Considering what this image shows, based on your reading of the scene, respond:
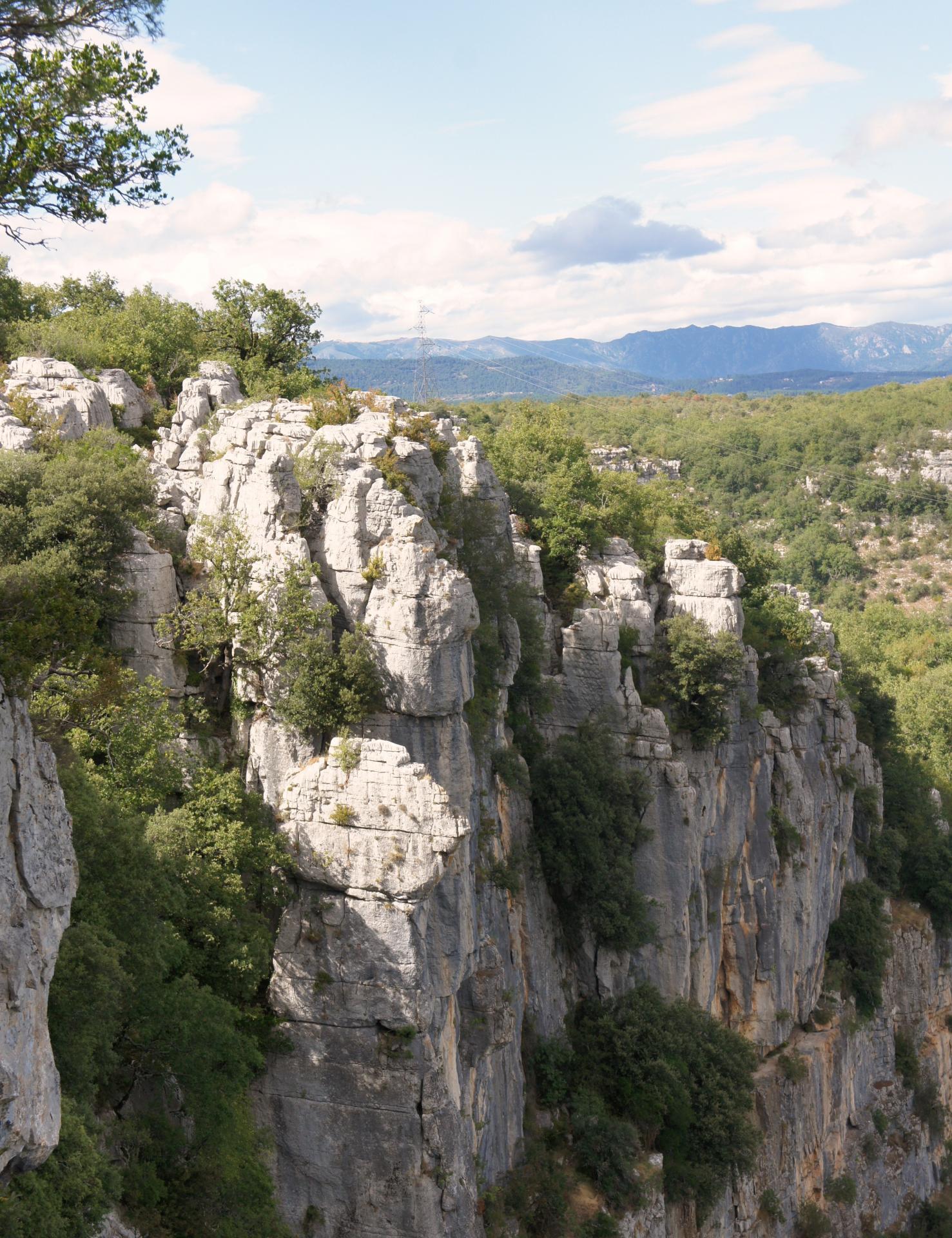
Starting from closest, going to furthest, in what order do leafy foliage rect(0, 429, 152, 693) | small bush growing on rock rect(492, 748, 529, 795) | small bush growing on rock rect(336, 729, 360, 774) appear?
leafy foliage rect(0, 429, 152, 693) → small bush growing on rock rect(336, 729, 360, 774) → small bush growing on rock rect(492, 748, 529, 795)

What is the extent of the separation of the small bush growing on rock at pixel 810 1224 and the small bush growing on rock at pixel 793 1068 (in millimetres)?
4817

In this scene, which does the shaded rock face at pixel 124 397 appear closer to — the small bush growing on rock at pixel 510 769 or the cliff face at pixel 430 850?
the cliff face at pixel 430 850

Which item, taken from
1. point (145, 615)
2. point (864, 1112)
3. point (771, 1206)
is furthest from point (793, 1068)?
point (145, 615)

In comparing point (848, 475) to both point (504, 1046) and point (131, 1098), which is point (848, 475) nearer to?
point (504, 1046)

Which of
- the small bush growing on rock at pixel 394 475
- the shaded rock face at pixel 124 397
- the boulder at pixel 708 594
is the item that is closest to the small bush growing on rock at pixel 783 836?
the boulder at pixel 708 594

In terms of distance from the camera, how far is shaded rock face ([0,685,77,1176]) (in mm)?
10969

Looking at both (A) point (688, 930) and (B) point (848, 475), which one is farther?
(B) point (848, 475)

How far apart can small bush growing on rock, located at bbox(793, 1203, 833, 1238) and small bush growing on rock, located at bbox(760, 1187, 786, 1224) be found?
2.74 metres

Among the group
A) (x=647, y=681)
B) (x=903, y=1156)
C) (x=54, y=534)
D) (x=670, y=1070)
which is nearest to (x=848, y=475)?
(x=903, y=1156)

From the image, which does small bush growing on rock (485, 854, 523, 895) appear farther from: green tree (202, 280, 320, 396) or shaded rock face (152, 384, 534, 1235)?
green tree (202, 280, 320, 396)

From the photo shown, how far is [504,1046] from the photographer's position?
2577cm

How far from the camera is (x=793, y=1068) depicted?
1553 inches

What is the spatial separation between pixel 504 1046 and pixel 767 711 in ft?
64.3

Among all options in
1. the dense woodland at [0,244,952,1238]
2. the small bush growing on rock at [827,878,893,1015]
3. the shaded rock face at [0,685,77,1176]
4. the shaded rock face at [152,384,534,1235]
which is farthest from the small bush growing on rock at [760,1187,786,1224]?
the shaded rock face at [0,685,77,1176]
